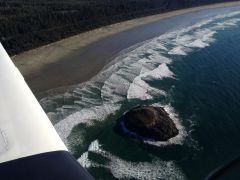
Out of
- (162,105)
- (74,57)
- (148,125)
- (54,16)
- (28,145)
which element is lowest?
(74,57)

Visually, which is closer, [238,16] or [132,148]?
[132,148]

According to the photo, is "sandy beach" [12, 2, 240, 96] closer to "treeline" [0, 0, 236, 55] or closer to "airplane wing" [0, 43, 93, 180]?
"treeline" [0, 0, 236, 55]

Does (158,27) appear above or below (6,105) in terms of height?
below

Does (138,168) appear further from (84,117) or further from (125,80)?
(125,80)

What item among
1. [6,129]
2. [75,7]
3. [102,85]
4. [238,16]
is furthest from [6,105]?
[238,16]

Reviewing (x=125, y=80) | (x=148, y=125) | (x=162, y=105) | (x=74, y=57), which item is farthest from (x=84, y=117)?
(x=74, y=57)

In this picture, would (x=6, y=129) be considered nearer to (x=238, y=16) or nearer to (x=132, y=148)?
(x=132, y=148)
